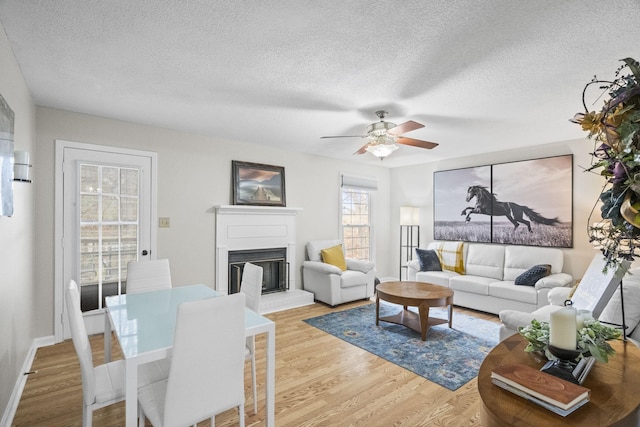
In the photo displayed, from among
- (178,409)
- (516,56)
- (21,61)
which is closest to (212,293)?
(178,409)

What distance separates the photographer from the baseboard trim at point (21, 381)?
208 centimetres

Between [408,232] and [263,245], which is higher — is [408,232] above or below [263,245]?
above

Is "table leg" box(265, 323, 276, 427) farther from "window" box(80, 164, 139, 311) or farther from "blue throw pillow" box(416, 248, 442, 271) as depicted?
"blue throw pillow" box(416, 248, 442, 271)

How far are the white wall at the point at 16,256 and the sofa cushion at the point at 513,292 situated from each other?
494cm

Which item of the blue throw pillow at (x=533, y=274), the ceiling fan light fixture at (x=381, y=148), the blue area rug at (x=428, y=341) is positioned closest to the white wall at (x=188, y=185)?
the blue area rug at (x=428, y=341)

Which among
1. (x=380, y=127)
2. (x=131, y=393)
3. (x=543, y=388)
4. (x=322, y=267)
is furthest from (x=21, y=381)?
(x=380, y=127)

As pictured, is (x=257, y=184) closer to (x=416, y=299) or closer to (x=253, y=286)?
(x=253, y=286)

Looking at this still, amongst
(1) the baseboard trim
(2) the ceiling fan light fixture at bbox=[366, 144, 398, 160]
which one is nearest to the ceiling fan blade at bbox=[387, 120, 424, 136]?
(2) the ceiling fan light fixture at bbox=[366, 144, 398, 160]

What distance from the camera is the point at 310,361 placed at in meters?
3.02

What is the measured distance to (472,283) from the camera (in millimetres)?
4543

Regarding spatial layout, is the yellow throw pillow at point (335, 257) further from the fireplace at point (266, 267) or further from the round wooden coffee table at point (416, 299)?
the round wooden coffee table at point (416, 299)

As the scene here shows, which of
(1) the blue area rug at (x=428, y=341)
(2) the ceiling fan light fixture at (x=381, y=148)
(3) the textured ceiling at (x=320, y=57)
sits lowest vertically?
(1) the blue area rug at (x=428, y=341)

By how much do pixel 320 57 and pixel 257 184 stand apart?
283 centimetres

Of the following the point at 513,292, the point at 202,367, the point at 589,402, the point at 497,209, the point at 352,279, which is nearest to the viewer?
the point at 589,402
